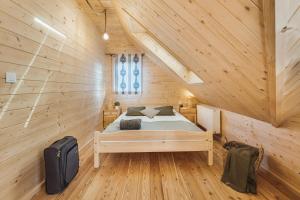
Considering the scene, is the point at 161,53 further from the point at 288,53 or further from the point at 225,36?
the point at 288,53

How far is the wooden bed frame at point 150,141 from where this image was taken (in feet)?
8.59

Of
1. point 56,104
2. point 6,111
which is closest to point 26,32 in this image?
point 6,111

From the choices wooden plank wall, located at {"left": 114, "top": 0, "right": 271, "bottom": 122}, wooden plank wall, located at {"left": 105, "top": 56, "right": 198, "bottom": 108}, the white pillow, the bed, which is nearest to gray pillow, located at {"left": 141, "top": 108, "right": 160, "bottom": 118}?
the white pillow

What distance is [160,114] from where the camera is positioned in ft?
14.2

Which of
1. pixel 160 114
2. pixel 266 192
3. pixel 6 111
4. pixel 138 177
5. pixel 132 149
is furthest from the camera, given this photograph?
pixel 160 114

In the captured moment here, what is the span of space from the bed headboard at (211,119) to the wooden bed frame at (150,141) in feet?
4.20

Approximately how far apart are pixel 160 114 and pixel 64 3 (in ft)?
9.09

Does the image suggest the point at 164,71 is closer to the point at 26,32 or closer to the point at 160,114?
the point at 160,114

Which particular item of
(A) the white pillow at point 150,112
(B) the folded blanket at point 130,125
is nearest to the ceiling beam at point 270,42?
(B) the folded blanket at point 130,125

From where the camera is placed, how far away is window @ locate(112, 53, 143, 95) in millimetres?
5070

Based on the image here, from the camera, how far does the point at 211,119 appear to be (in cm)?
393

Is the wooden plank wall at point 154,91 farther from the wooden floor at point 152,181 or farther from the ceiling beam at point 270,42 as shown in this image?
the ceiling beam at point 270,42

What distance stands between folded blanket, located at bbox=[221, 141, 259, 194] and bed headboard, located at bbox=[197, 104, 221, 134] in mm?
1617

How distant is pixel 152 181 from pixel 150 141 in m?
0.54
